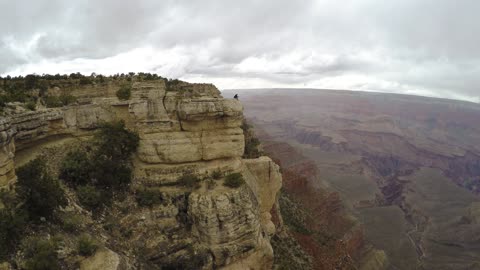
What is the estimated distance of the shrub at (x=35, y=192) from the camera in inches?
538

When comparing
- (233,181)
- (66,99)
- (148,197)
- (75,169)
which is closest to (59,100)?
(66,99)

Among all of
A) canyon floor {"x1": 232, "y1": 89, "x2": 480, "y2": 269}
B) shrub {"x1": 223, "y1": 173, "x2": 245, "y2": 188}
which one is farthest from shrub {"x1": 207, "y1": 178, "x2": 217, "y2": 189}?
canyon floor {"x1": 232, "y1": 89, "x2": 480, "y2": 269}

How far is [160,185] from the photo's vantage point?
65.6 ft

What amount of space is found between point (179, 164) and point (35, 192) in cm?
846

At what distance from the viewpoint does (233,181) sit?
20.3 metres

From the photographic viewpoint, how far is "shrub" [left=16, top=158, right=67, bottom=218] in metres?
13.7

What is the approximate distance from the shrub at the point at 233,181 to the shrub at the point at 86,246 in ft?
27.8

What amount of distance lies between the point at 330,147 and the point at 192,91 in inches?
6431

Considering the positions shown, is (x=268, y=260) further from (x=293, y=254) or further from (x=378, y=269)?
(x=378, y=269)

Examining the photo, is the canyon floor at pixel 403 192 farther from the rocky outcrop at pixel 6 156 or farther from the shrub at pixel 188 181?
the rocky outcrop at pixel 6 156

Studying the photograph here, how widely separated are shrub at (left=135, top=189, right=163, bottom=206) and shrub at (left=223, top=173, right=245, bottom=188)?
13.8 ft

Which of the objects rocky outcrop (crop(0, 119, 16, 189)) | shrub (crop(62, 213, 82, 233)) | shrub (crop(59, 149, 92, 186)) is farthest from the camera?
shrub (crop(59, 149, 92, 186))

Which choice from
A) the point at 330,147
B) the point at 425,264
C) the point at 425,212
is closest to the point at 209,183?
the point at 425,264

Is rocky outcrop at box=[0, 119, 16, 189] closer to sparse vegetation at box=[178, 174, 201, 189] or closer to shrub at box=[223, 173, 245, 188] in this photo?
sparse vegetation at box=[178, 174, 201, 189]
